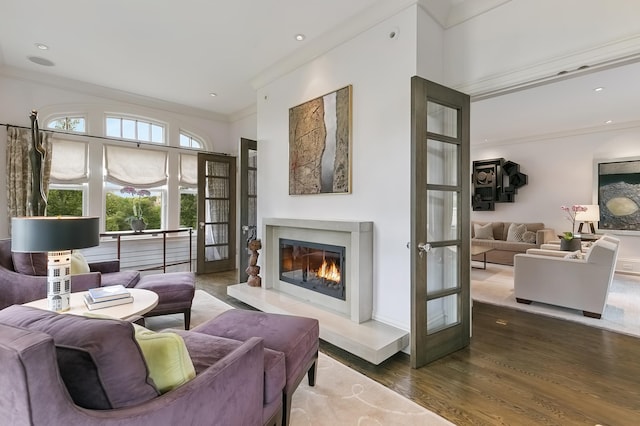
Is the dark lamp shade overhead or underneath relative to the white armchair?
overhead

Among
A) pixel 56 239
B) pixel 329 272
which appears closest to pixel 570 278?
pixel 329 272

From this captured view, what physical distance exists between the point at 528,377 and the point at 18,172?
20.3 feet

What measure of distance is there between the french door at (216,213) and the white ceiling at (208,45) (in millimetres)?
1198

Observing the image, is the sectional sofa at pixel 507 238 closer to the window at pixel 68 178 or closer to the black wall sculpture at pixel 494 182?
the black wall sculpture at pixel 494 182

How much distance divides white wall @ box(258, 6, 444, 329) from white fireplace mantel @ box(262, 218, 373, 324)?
0.10 metres

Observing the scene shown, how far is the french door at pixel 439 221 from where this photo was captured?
2.41 metres

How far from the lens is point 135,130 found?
17.5 ft

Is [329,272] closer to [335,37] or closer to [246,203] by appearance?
[246,203]

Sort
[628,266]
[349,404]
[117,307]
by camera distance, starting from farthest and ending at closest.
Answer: [628,266] → [117,307] → [349,404]

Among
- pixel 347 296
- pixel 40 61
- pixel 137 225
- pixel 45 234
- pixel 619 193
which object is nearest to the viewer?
pixel 45 234

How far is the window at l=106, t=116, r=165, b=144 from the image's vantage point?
201 inches

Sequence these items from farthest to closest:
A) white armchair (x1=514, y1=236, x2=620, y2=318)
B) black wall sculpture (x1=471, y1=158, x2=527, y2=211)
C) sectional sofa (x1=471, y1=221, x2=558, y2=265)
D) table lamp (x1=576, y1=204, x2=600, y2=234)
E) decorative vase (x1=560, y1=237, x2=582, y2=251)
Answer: black wall sculpture (x1=471, y1=158, x2=527, y2=211), sectional sofa (x1=471, y1=221, x2=558, y2=265), table lamp (x1=576, y1=204, x2=600, y2=234), decorative vase (x1=560, y1=237, x2=582, y2=251), white armchair (x1=514, y1=236, x2=620, y2=318)

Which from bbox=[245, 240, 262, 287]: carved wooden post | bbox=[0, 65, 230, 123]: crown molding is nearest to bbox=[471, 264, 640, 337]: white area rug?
bbox=[245, 240, 262, 287]: carved wooden post

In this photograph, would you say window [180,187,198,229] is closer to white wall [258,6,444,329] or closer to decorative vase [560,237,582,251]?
white wall [258,6,444,329]
